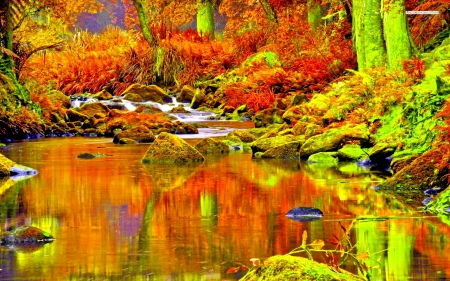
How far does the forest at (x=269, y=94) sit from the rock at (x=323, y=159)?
22mm

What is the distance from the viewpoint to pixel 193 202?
7754 millimetres

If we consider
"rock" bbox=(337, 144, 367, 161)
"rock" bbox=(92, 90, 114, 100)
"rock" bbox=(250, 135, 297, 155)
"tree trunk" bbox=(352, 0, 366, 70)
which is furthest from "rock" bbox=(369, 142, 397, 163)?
"rock" bbox=(92, 90, 114, 100)

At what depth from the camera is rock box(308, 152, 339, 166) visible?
11719 mm

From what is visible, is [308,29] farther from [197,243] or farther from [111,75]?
[197,243]

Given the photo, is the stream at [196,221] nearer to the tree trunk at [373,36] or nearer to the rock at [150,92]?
the tree trunk at [373,36]

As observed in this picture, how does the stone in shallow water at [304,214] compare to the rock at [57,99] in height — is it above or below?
below

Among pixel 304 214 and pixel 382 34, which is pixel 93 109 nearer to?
pixel 382 34

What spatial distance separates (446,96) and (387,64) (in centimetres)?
496

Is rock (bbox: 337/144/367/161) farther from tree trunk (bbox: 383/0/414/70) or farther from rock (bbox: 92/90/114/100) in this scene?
rock (bbox: 92/90/114/100)

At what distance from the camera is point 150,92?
24.6m

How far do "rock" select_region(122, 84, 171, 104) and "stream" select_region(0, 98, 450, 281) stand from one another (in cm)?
1295

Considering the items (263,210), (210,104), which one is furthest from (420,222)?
(210,104)

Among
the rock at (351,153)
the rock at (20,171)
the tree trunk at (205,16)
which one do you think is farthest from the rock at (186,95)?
the rock at (20,171)

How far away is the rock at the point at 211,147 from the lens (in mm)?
13734
